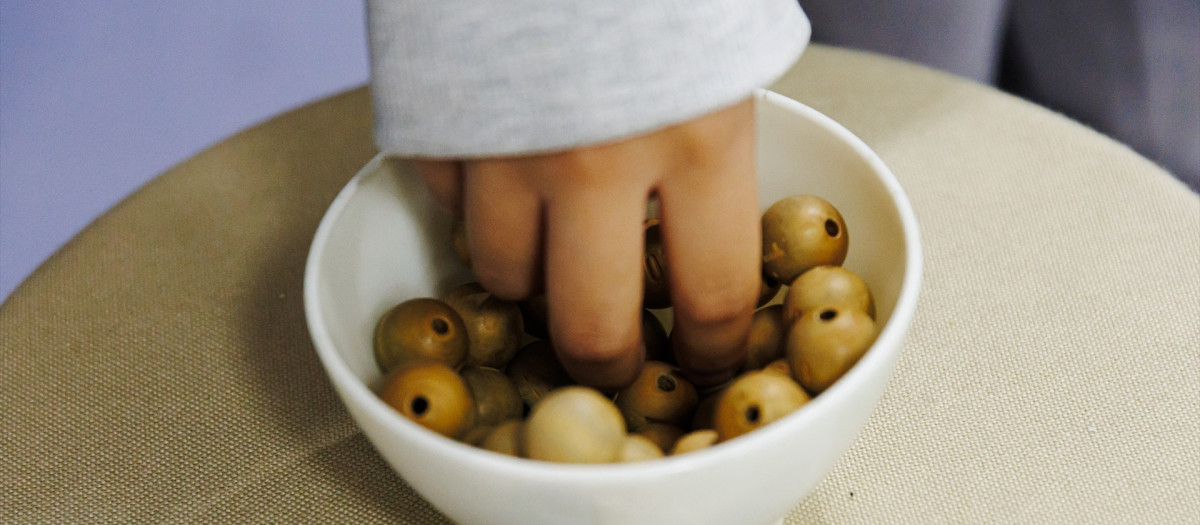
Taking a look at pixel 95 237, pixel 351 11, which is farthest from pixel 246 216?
pixel 351 11

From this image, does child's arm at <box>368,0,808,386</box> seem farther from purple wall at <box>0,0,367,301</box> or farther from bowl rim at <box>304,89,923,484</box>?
purple wall at <box>0,0,367,301</box>

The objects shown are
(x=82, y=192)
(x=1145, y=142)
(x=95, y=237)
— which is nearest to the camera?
(x=95, y=237)

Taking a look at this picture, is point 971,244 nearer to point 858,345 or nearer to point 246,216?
point 858,345

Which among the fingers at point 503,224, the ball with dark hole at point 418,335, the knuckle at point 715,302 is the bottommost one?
the ball with dark hole at point 418,335

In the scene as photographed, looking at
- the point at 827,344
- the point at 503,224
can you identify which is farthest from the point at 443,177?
the point at 827,344

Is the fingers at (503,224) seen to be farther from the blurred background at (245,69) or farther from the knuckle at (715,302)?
the blurred background at (245,69)

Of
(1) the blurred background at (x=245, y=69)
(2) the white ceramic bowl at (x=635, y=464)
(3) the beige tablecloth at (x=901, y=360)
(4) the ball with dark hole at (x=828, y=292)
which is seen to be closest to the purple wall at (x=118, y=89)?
(1) the blurred background at (x=245, y=69)

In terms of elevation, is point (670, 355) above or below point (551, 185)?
below

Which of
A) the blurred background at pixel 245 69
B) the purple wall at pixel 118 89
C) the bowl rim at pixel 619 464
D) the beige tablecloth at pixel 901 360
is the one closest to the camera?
the bowl rim at pixel 619 464
